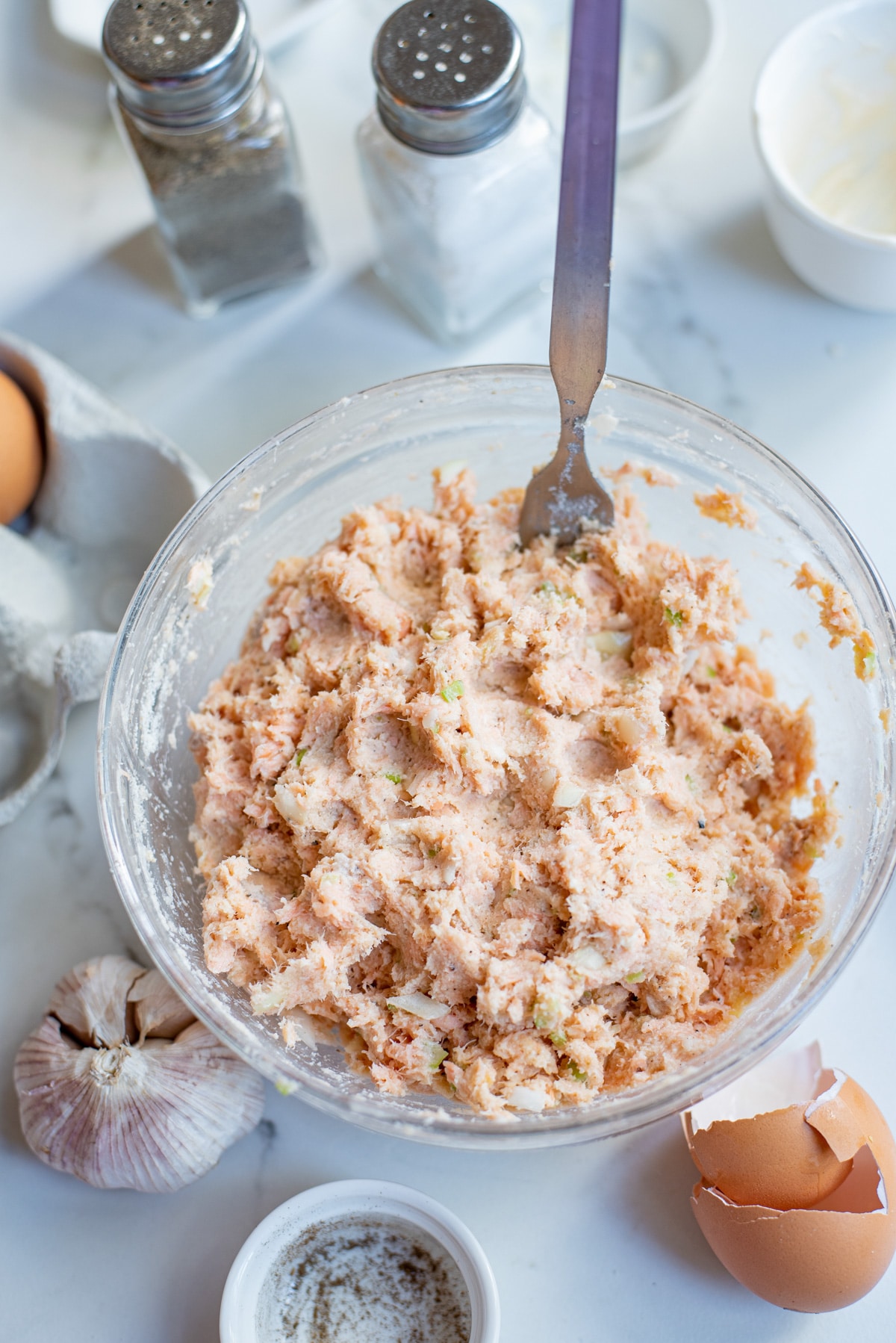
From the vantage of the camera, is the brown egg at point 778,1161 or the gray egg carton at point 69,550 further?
the gray egg carton at point 69,550

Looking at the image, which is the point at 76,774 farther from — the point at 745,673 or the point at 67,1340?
the point at 745,673

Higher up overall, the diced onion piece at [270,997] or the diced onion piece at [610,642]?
the diced onion piece at [610,642]

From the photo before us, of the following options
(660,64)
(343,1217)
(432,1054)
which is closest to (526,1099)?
(432,1054)

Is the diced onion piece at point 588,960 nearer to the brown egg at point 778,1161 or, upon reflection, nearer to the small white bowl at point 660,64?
the brown egg at point 778,1161

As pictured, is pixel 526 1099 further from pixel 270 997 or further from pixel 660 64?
pixel 660 64

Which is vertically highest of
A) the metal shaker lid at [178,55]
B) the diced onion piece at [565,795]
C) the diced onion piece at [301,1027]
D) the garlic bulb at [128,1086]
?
the metal shaker lid at [178,55]

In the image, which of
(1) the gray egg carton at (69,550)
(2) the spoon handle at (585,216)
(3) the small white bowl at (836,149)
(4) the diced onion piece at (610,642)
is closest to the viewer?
(2) the spoon handle at (585,216)

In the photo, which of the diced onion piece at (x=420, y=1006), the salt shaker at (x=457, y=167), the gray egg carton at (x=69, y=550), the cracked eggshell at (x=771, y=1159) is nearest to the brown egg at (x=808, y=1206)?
the cracked eggshell at (x=771, y=1159)

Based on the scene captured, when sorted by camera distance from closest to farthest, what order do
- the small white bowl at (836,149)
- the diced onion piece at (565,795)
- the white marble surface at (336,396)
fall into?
the diced onion piece at (565,795) → the white marble surface at (336,396) → the small white bowl at (836,149)
